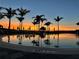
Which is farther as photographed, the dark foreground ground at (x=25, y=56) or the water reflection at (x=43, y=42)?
the water reflection at (x=43, y=42)

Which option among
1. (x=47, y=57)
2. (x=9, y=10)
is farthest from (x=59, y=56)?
(x=9, y=10)

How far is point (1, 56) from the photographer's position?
14625 millimetres

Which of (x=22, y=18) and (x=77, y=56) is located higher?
(x=22, y=18)

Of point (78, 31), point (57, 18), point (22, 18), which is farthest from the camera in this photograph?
point (78, 31)

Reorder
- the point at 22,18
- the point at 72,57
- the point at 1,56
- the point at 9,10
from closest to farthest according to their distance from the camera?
the point at 72,57, the point at 1,56, the point at 9,10, the point at 22,18

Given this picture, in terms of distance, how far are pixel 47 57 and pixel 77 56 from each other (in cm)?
185

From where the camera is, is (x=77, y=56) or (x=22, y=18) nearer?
(x=77, y=56)

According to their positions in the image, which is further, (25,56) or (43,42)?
(43,42)

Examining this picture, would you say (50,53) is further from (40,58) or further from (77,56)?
(77,56)

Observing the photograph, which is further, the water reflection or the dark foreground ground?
the water reflection

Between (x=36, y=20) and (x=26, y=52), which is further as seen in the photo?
(x=36, y=20)

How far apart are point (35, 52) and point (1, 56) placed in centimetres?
224

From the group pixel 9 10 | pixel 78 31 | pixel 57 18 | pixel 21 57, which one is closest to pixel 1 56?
pixel 21 57

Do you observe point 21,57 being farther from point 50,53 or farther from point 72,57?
point 72,57
